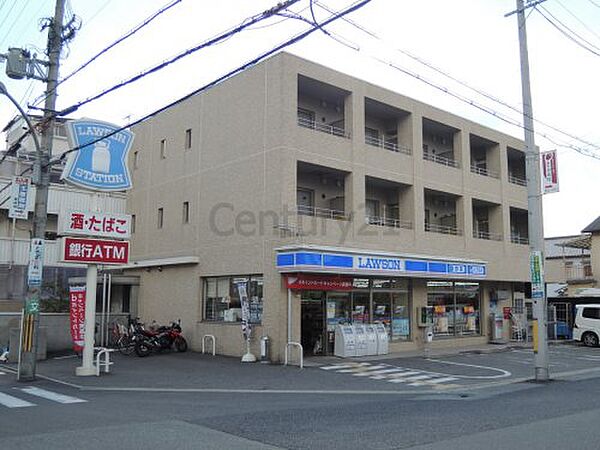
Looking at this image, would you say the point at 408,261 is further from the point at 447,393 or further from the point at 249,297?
the point at 447,393

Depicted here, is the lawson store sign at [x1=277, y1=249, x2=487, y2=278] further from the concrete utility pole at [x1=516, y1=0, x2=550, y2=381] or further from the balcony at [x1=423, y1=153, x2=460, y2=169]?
the concrete utility pole at [x1=516, y1=0, x2=550, y2=381]

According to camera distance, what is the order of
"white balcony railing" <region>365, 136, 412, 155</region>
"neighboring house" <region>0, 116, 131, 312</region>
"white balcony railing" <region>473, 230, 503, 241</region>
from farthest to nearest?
1. "white balcony railing" <region>473, 230, 503, 241</region>
2. "neighboring house" <region>0, 116, 131, 312</region>
3. "white balcony railing" <region>365, 136, 412, 155</region>

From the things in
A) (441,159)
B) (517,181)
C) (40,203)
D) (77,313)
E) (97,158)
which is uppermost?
(441,159)

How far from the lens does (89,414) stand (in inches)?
384

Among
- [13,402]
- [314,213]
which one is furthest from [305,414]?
[314,213]

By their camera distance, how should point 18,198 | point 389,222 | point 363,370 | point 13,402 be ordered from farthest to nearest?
1. point 389,222
2. point 18,198
3. point 363,370
4. point 13,402

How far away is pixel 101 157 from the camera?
53.8 feet

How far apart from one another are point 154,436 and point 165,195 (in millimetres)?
17888

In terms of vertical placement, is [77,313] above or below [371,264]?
below

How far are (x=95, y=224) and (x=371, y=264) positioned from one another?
8.82 m

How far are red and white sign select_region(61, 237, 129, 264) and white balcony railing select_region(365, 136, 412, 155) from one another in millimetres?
10664

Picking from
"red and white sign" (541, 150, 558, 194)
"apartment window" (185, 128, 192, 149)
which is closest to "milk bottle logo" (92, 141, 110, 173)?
"apartment window" (185, 128, 192, 149)

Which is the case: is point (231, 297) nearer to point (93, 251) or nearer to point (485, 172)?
point (93, 251)

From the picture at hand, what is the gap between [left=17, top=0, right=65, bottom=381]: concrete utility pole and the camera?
49.3 feet
